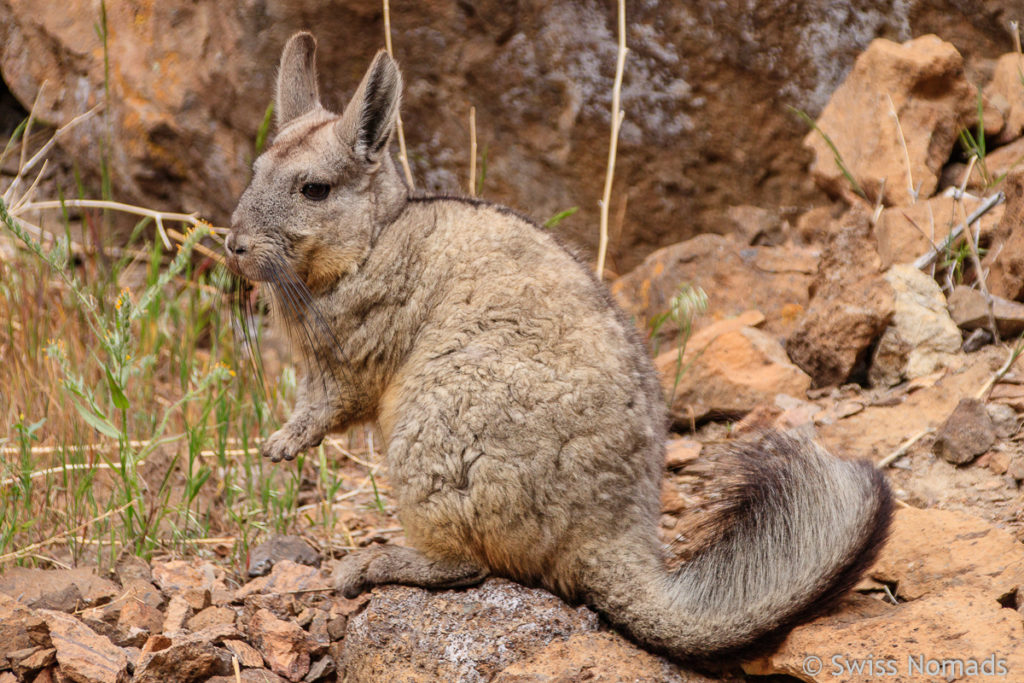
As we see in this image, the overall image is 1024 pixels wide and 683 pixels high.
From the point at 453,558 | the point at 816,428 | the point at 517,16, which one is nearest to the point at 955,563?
the point at 816,428

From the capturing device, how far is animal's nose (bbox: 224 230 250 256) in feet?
14.3

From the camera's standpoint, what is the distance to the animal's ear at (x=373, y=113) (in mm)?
4375

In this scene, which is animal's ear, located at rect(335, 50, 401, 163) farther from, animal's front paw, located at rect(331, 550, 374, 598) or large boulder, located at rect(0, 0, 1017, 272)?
large boulder, located at rect(0, 0, 1017, 272)

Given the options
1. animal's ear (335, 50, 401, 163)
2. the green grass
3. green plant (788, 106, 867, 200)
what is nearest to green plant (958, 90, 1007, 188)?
green plant (788, 106, 867, 200)

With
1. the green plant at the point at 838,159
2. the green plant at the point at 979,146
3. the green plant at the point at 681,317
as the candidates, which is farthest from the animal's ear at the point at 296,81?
the green plant at the point at 979,146

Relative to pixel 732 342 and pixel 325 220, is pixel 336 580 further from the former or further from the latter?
pixel 732 342

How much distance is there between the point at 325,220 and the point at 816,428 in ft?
8.70

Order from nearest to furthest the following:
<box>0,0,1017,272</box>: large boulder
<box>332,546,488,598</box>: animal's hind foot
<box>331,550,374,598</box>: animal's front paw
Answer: <box>332,546,488,598</box>: animal's hind foot → <box>331,550,374,598</box>: animal's front paw → <box>0,0,1017,272</box>: large boulder

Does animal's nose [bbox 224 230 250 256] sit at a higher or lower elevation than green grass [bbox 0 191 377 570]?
higher

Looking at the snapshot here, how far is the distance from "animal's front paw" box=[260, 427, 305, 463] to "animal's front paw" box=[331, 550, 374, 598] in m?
0.54

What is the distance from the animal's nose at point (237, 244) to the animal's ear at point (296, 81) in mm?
820

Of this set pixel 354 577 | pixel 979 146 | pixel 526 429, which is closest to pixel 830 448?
pixel 526 429

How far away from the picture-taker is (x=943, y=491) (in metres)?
4.53

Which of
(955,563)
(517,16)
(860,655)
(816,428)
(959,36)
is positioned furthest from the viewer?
(517,16)
